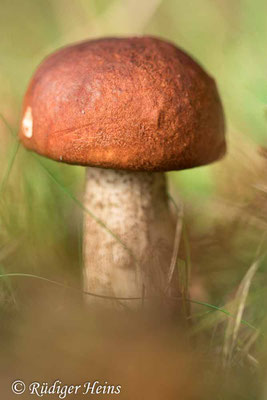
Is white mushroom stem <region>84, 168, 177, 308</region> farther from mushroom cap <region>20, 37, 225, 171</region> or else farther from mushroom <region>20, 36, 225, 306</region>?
mushroom cap <region>20, 37, 225, 171</region>

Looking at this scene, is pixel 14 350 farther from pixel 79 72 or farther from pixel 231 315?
pixel 79 72

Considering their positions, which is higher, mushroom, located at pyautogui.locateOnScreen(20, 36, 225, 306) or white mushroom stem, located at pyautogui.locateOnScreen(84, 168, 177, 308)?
mushroom, located at pyautogui.locateOnScreen(20, 36, 225, 306)

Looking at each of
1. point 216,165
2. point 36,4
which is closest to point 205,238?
point 216,165

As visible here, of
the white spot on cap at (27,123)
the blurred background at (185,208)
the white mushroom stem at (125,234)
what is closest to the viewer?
the blurred background at (185,208)

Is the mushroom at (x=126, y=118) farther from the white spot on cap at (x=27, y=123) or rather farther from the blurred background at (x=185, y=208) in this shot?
the blurred background at (x=185, y=208)

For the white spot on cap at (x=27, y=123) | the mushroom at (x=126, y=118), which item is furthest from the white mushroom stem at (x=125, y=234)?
the white spot on cap at (x=27, y=123)

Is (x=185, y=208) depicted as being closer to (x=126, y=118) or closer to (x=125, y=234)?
(x=125, y=234)

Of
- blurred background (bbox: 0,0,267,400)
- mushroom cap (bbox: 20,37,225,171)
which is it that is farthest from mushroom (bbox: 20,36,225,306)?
blurred background (bbox: 0,0,267,400)
